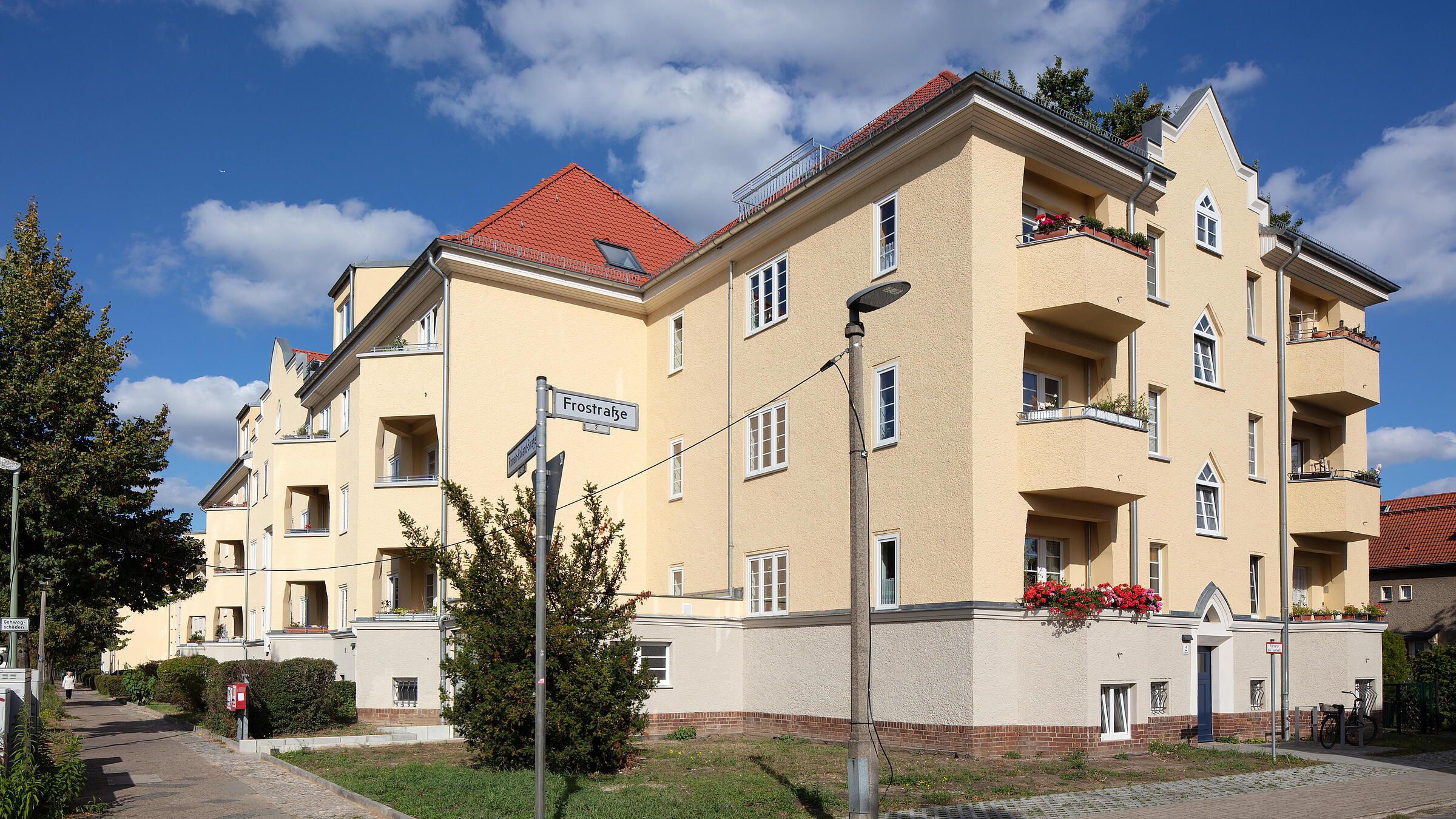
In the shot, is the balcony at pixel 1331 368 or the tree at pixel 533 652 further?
the balcony at pixel 1331 368

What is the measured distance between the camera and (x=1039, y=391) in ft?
65.1

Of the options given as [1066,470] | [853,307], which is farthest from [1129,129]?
[853,307]

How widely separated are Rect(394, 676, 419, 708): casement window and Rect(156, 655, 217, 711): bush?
5.82m

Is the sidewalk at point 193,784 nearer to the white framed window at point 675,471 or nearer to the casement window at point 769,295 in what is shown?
the white framed window at point 675,471

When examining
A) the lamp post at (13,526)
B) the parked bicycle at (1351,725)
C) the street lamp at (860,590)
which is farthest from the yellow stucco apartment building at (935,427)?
the street lamp at (860,590)

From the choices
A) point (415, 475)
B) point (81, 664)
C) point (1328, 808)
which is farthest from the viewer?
point (81, 664)

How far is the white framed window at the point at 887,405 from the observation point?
19359mm

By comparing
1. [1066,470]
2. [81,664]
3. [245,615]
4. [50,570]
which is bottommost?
[81,664]

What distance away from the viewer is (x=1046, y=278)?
1831 cm

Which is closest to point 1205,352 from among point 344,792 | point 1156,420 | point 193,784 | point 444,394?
point 1156,420

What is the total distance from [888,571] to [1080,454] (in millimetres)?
4034

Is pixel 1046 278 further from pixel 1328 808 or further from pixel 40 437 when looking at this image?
pixel 40 437

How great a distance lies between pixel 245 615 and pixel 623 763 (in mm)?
30265

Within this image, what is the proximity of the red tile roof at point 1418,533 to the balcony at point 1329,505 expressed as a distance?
1203 cm
